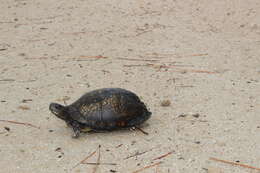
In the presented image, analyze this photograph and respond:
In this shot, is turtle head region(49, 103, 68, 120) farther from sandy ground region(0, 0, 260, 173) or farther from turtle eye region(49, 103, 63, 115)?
sandy ground region(0, 0, 260, 173)

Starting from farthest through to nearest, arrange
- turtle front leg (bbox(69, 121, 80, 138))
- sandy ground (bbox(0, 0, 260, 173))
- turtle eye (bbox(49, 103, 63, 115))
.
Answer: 1. turtle eye (bbox(49, 103, 63, 115))
2. turtle front leg (bbox(69, 121, 80, 138))
3. sandy ground (bbox(0, 0, 260, 173))

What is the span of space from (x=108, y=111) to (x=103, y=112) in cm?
6

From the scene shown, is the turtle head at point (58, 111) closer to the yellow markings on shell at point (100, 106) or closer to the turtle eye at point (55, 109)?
the turtle eye at point (55, 109)

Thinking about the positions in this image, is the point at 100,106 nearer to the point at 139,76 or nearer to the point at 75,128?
the point at 75,128

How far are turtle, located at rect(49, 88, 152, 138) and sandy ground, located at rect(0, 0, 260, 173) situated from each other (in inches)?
5.0

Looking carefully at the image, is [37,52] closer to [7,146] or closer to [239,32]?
[7,146]

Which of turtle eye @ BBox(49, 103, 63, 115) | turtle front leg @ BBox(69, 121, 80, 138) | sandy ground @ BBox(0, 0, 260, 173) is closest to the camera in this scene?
sandy ground @ BBox(0, 0, 260, 173)

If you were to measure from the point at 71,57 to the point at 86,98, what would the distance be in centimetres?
285

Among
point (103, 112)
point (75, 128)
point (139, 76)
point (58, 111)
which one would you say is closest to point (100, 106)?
point (103, 112)

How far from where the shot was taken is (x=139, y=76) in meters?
6.46

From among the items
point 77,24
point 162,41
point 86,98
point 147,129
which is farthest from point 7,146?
point 77,24

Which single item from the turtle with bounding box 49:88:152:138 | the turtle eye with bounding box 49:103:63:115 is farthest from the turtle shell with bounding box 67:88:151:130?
the turtle eye with bounding box 49:103:63:115

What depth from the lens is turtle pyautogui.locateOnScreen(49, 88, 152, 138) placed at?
4.46m

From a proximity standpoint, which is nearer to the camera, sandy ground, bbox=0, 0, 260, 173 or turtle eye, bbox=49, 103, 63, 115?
sandy ground, bbox=0, 0, 260, 173
